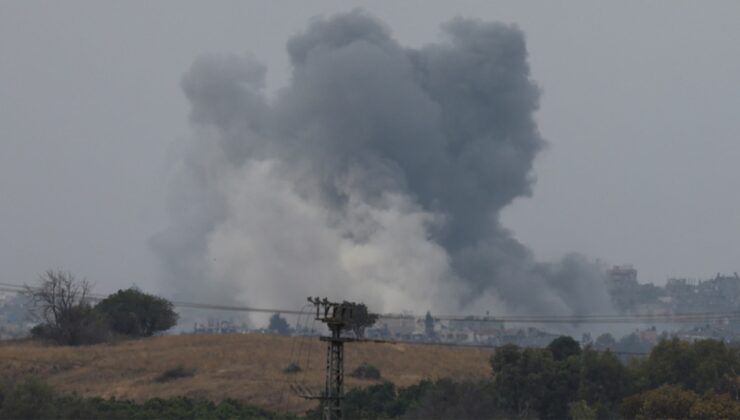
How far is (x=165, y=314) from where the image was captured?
11900 centimetres

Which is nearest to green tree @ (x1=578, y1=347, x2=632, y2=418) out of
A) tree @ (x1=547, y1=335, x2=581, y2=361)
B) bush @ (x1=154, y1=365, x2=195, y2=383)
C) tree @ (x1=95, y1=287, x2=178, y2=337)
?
tree @ (x1=547, y1=335, x2=581, y2=361)

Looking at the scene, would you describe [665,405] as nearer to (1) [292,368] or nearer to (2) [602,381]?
(2) [602,381]

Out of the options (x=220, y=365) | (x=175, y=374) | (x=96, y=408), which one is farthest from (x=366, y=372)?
(x=96, y=408)

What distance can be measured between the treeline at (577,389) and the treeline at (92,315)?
3535cm

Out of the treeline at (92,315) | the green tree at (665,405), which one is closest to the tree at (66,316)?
the treeline at (92,315)

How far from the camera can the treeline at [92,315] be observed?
10988 centimetres

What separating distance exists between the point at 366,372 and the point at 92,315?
3051 centimetres

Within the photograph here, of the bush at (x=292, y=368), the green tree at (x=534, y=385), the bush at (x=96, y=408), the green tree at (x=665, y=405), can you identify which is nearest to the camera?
the bush at (x=96, y=408)

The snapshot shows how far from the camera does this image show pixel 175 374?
91.0 metres

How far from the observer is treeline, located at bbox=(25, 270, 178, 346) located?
360 ft

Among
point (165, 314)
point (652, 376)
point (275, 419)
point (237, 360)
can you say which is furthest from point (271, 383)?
point (165, 314)

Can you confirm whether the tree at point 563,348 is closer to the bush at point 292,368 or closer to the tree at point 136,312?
the bush at point 292,368

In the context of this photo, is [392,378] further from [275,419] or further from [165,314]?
[165,314]

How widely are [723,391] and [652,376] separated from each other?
5.07 metres
